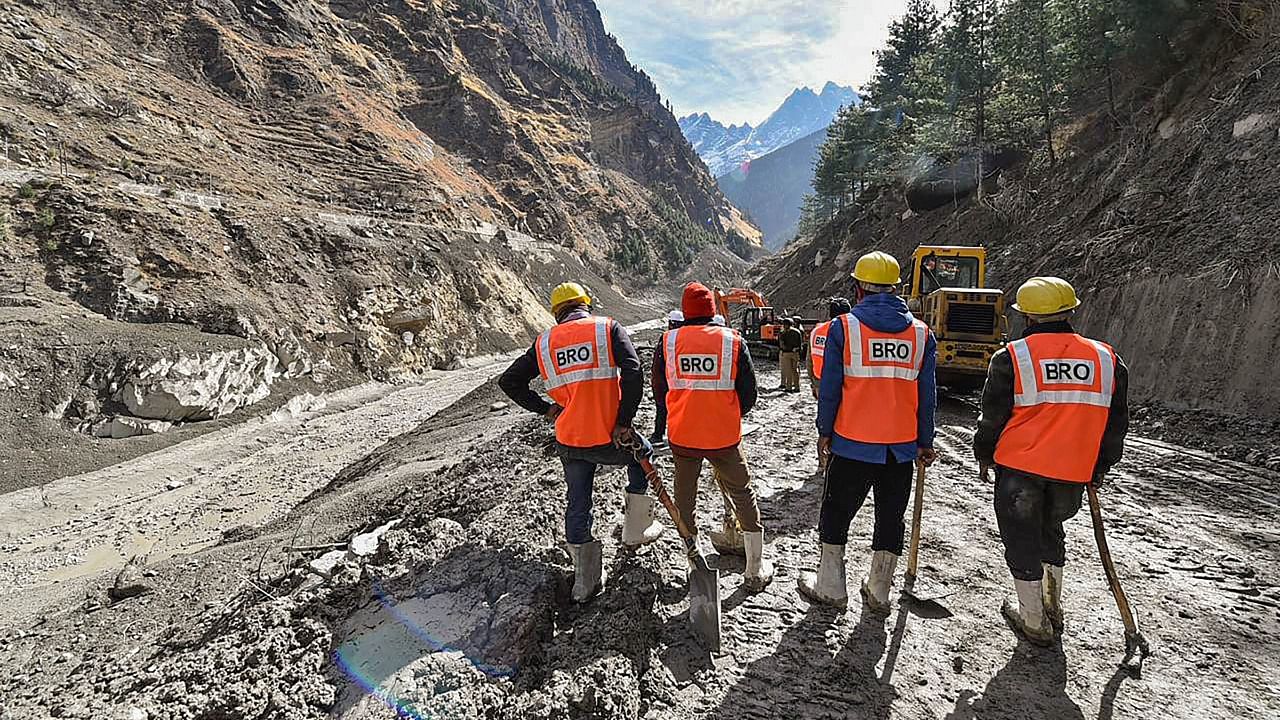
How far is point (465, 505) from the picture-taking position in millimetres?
5492

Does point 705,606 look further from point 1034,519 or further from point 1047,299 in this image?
point 1047,299

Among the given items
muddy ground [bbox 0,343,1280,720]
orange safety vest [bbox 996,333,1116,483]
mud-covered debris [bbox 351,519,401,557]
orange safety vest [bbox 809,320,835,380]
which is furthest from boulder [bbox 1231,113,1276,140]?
mud-covered debris [bbox 351,519,401,557]

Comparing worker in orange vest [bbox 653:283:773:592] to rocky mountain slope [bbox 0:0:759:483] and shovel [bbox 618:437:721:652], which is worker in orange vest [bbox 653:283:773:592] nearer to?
shovel [bbox 618:437:721:652]

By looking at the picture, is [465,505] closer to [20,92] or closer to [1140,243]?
[1140,243]

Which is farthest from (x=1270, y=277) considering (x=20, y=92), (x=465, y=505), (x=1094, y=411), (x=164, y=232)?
(x=20, y=92)

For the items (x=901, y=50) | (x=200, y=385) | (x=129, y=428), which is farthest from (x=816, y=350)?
(x=901, y=50)

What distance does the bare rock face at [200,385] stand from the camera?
12000mm

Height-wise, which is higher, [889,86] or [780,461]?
[889,86]

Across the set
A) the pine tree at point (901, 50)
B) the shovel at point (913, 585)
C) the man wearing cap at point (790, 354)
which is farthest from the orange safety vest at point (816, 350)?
the pine tree at point (901, 50)

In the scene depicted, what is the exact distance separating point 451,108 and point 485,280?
112 ft

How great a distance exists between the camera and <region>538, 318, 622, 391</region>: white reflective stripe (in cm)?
348

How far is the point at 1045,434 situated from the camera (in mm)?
2963

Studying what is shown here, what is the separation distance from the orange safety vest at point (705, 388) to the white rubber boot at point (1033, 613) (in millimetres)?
1716

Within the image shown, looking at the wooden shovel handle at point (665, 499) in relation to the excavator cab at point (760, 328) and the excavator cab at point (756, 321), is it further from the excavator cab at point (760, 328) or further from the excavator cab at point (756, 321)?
the excavator cab at point (756, 321)
